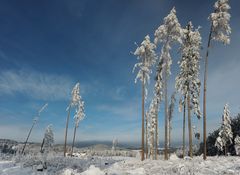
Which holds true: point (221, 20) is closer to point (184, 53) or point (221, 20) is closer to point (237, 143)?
point (184, 53)

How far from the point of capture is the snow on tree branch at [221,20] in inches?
973

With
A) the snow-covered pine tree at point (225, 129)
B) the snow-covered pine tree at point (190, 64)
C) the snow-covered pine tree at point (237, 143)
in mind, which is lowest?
the snow-covered pine tree at point (237, 143)

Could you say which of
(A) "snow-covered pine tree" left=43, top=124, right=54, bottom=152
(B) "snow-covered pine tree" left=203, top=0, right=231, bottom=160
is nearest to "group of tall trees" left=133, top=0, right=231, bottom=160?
(B) "snow-covered pine tree" left=203, top=0, right=231, bottom=160

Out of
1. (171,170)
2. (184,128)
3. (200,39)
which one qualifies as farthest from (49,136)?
(171,170)

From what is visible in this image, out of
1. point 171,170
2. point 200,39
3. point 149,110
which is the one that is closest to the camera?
point 171,170

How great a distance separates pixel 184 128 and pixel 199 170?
2303cm

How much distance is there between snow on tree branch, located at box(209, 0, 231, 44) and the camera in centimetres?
2472

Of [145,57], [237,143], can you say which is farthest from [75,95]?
[237,143]

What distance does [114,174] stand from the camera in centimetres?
1547

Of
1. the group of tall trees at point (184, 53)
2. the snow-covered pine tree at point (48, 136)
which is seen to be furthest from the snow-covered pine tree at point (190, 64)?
the snow-covered pine tree at point (48, 136)

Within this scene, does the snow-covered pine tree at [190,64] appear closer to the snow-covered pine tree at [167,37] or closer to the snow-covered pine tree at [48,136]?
the snow-covered pine tree at [167,37]

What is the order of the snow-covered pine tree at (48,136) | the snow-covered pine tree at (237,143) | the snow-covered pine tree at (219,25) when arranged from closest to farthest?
the snow-covered pine tree at (219,25) → the snow-covered pine tree at (237,143) → the snow-covered pine tree at (48,136)

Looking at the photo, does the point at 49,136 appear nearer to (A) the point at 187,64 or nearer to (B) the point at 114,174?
(A) the point at 187,64

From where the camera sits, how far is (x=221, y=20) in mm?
24734
